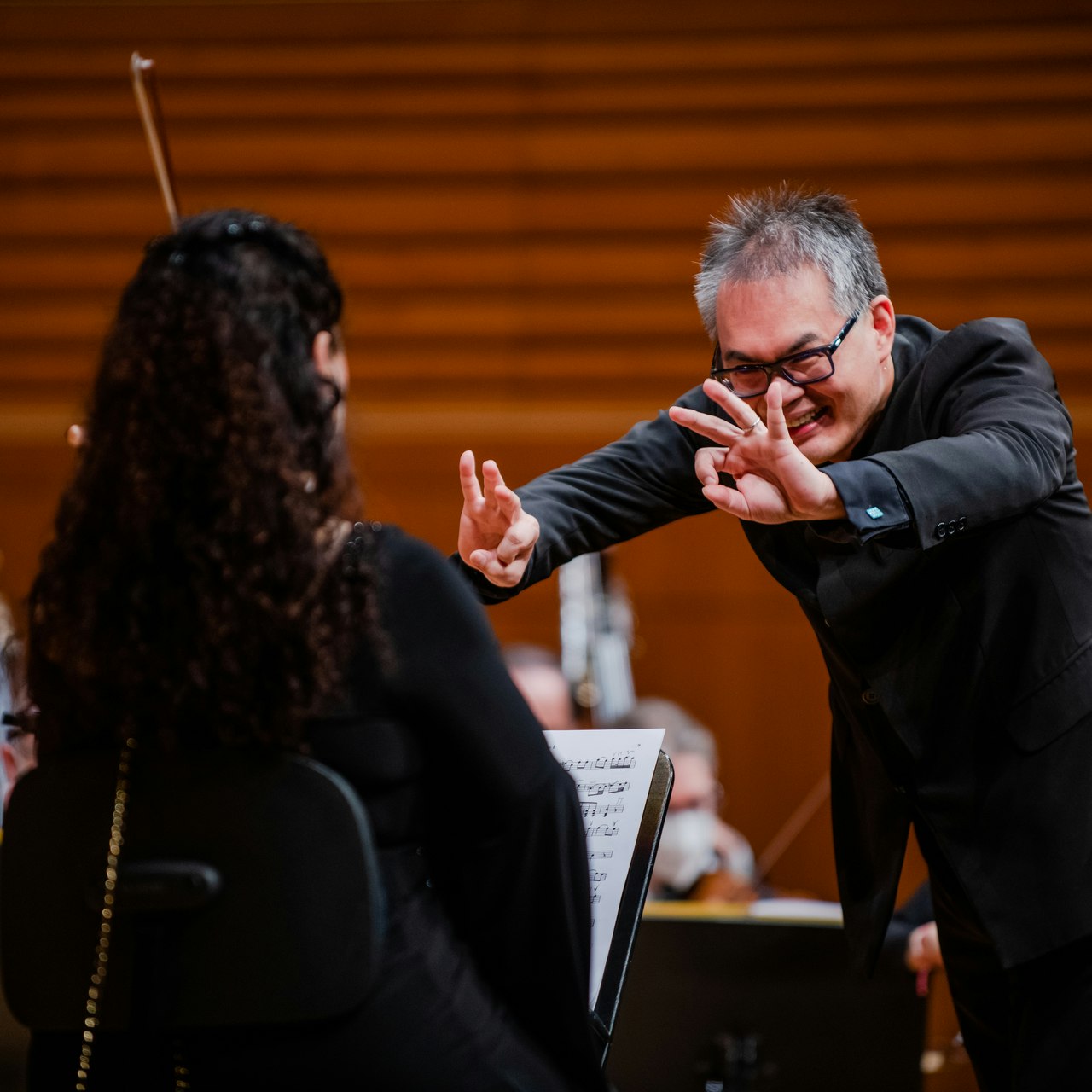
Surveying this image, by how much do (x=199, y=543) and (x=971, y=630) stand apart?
1012 millimetres

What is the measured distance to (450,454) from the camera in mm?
4887

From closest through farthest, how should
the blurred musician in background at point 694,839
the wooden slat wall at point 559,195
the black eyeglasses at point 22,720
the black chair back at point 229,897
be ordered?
the black chair back at point 229,897 < the black eyeglasses at point 22,720 < the blurred musician in background at point 694,839 < the wooden slat wall at point 559,195

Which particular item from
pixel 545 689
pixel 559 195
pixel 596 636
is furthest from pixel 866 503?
pixel 559 195

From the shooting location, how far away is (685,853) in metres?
3.60

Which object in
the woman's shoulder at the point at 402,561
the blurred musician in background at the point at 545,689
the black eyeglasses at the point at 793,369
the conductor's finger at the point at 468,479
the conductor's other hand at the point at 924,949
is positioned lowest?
the conductor's other hand at the point at 924,949

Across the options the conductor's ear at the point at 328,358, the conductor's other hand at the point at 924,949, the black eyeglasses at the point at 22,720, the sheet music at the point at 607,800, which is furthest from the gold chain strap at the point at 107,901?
the conductor's other hand at the point at 924,949

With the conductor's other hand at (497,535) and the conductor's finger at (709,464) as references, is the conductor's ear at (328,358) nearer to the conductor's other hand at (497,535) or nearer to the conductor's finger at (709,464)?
the conductor's other hand at (497,535)

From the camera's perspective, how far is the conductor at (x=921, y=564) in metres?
1.54

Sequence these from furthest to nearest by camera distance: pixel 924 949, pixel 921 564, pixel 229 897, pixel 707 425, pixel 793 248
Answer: pixel 924 949 → pixel 793 248 → pixel 921 564 → pixel 707 425 → pixel 229 897

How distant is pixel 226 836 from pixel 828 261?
1171mm

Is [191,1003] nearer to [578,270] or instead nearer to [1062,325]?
[578,270]

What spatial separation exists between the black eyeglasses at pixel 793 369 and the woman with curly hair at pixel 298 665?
0.76 metres

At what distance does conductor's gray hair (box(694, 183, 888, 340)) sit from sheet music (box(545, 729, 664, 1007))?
0.65 m

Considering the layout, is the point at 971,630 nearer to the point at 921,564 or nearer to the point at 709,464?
the point at 921,564
